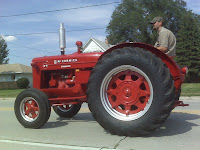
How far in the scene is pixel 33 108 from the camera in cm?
474

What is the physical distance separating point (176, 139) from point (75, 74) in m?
2.28

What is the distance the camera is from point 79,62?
4770mm

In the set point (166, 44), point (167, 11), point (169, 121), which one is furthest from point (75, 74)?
point (167, 11)

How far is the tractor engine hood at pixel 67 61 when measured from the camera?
468 cm

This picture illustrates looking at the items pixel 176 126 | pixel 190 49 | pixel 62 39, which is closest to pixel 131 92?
pixel 176 126

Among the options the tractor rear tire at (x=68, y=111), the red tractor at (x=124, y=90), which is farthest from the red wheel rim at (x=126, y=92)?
the tractor rear tire at (x=68, y=111)

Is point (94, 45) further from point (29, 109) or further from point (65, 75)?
point (29, 109)

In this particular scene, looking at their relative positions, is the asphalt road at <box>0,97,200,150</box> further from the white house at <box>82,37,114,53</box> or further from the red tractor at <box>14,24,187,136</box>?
the white house at <box>82,37,114,53</box>

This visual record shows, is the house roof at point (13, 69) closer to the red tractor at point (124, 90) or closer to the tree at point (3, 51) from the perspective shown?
the tree at point (3, 51)

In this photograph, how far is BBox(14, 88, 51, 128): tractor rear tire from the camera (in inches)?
179

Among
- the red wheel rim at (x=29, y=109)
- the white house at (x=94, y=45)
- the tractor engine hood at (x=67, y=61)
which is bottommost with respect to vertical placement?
the red wheel rim at (x=29, y=109)

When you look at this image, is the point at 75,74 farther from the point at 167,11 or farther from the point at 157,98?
the point at 167,11

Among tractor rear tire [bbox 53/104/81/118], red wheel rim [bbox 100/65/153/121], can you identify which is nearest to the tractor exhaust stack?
tractor rear tire [bbox 53/104/81/118]

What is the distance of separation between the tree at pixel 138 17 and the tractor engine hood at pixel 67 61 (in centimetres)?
4446
